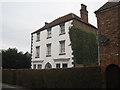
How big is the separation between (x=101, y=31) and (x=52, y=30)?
15.4 metres

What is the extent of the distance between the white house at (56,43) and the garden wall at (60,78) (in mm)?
5838

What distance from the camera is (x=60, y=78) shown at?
15.2m

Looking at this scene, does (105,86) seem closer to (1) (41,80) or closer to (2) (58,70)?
(2) (58,70)

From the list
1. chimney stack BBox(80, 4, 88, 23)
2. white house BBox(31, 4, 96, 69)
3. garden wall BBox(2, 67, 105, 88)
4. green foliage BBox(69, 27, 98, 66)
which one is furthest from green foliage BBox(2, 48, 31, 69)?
green foliage BBox(69, 27, 98, 66)

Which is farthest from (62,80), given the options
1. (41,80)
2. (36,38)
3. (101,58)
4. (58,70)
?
(36,38)

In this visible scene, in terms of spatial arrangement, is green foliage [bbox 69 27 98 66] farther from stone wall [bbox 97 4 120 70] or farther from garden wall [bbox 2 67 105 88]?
stone wall [bbox 97 4 120 70]

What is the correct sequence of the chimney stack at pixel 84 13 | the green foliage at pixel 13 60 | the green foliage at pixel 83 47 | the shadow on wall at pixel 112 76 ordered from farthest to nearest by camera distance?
the green foliage at pixel 13 60, the chimney stack at pixel 84 13, the green foliage at pixel 83 47, the shadow on wall at pixel 112 76

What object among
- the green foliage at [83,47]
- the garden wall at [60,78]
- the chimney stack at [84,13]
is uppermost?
the chimney stack at [84,13]

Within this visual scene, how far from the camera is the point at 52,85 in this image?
15977 mm

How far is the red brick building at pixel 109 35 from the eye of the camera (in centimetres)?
1141

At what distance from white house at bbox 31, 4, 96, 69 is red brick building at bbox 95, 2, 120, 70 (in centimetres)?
1045

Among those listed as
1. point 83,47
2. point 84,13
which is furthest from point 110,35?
point 84,13

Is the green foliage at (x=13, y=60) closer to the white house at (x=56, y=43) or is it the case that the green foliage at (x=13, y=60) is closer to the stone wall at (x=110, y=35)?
the white house at (x=56, y=43)

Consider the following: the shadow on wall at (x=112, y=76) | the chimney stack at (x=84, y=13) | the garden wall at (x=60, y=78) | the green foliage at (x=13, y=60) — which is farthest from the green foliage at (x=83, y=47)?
the green foliage at (x=13, y=60)
